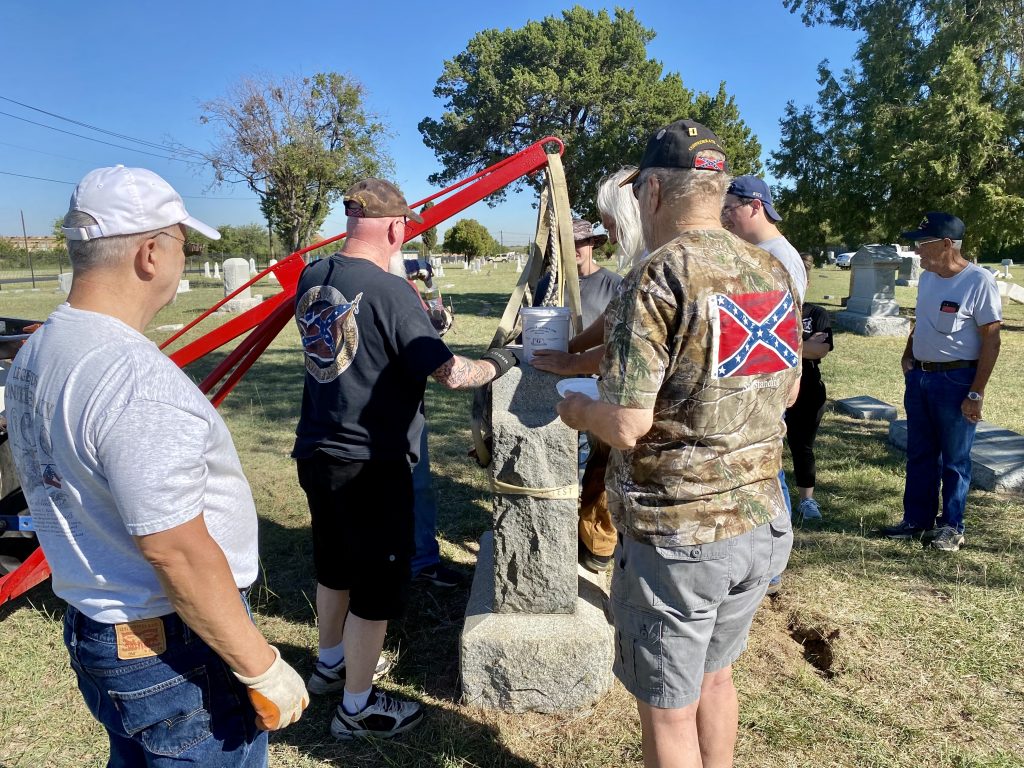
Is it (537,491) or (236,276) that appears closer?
(537,491)

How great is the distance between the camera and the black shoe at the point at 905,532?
13.2 ft

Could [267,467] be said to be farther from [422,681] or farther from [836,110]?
[836,110]

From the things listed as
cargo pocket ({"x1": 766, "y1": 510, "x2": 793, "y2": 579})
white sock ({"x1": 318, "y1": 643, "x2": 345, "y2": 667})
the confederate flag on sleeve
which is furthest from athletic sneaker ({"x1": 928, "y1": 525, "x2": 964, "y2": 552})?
white sock ({"x1": 318, "y1": 643, "x2": 345, "y2": 667})

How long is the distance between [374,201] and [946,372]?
3264 millimetres

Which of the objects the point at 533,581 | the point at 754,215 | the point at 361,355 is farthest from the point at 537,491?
the point at 754,215

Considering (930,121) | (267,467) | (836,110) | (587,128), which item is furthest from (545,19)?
(267,467)

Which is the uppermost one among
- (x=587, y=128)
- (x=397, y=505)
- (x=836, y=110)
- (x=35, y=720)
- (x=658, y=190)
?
(x=587, y=128)

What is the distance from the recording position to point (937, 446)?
12.8 feet

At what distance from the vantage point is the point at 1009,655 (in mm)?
2939

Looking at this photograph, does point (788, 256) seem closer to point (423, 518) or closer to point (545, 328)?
point (545, 328)

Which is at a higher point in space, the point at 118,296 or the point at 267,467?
the point at 118,296

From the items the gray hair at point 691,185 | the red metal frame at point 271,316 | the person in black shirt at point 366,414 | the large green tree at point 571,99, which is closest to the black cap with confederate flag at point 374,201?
the person in black shirt at point 366,414

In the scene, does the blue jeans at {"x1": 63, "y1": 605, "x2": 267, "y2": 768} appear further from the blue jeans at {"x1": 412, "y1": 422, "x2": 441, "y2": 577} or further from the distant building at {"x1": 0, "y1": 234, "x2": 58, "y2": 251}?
the distant building at {"x1": 0, "y1": 234, "x2": 58, "y2": 251}

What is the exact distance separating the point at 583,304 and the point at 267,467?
3.18 meters
